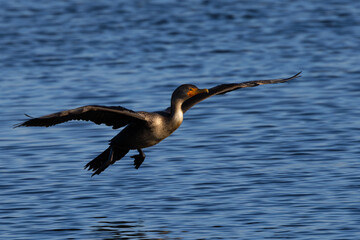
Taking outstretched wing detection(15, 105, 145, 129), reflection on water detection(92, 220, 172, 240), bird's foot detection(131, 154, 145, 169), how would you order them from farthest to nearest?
bird's foot detection(131, 154, 145, 169) < reflection on water detection(92, 220, 172, 240) < outstretched wing detection(15, 105, 145, 129)

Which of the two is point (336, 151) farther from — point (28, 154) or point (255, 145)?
point (28, 154)

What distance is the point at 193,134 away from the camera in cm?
1402

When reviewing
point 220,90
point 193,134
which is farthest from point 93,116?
point 193,134

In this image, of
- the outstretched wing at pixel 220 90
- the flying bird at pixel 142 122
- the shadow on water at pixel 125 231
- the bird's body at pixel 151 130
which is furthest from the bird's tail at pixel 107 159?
the outstretched wing at pixel 220 90

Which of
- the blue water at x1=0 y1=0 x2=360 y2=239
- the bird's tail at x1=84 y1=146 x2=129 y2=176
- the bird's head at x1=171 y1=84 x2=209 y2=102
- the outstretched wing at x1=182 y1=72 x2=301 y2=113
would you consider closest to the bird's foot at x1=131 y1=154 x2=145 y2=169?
the bird's tail at x1=84 y1=146 x2=129 y2=176

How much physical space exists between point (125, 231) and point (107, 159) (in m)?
1.39

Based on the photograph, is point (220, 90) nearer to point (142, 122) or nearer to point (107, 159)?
point (142, 122)

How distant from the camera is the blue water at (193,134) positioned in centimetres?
980

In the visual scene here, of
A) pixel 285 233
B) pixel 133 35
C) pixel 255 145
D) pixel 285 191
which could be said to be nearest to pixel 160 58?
pixel 133 35

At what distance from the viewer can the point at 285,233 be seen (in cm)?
920

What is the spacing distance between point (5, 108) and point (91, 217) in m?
6.70

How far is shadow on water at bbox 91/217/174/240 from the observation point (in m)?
9.38

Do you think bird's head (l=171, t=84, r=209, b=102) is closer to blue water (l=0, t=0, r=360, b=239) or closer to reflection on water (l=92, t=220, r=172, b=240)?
blue water (l=0, t=0, r=360, b=239)

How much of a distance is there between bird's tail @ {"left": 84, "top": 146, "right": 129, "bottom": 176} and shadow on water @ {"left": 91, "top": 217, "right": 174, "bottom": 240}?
0.82m
